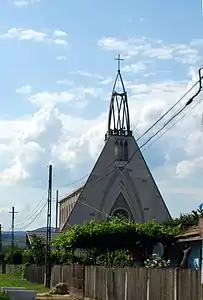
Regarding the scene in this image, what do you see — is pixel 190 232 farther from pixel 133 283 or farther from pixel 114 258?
pixel 133 283

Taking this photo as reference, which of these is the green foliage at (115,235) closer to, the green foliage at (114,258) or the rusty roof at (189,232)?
the rusty roof at (189,232)

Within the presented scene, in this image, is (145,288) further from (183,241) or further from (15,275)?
(15,275)

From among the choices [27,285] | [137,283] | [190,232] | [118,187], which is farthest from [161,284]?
[118,187]

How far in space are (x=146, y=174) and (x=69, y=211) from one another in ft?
39.0

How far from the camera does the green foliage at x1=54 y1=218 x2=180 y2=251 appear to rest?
50344 mm

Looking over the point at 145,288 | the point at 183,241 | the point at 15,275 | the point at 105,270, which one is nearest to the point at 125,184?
the point at 15,275

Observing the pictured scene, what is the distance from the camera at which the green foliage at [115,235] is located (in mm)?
50344

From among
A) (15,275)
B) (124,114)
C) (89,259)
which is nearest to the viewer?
(89,259)

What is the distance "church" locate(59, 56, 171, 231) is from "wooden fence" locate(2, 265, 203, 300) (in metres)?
50.0

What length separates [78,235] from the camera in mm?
50344

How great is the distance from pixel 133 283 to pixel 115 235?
54.9 ft

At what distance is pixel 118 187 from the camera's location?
350 feet

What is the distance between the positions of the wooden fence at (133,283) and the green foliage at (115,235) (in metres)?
1.69

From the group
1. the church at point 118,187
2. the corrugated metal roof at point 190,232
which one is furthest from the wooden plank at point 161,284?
the church at point 118,187
